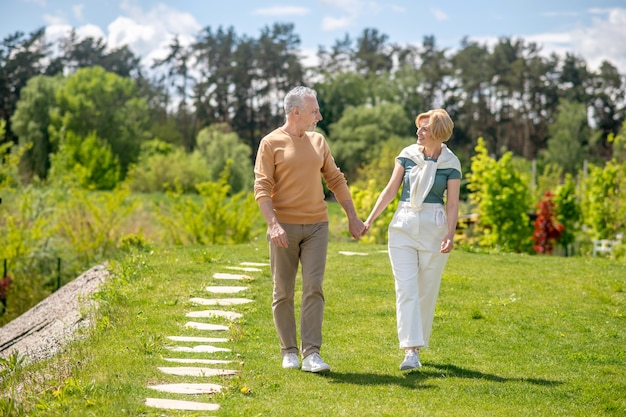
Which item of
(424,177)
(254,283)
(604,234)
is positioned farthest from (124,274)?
(604,234)

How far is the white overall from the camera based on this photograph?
5977 mm

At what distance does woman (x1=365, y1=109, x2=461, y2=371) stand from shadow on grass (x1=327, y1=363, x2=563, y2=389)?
0.12 meters

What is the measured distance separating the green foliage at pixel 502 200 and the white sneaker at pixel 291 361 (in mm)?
10569

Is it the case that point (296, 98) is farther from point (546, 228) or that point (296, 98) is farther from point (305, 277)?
point (546, 228)

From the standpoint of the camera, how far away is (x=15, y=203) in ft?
59.1

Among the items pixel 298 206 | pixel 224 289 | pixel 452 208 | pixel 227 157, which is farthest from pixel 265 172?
pixel 227 157

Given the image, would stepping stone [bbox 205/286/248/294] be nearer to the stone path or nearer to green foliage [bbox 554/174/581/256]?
the stone path

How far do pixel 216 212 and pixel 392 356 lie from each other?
365 inches

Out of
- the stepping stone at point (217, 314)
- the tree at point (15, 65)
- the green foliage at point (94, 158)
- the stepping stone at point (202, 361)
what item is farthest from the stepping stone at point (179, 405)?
the tree at point (15, 65)

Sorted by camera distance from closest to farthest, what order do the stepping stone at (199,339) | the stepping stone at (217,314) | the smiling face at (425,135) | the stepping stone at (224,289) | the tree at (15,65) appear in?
the smiling face at (425,135) < the stepping stone at (199,339) < the stepping stone at (217,314) < the stepping stone at (224,289) < the tree at (15,65)

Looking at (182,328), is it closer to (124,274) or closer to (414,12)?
(124,274)

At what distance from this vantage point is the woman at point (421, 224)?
598 centimetres

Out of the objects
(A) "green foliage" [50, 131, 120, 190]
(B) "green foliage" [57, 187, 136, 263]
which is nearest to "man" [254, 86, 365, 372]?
(B) "green foliage" [57, 187, 136, 263]

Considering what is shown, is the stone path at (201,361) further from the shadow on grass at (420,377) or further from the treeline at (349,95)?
the treeline at (349,95)
